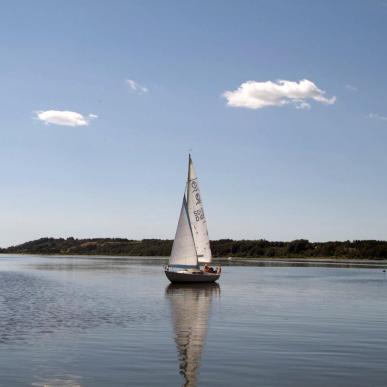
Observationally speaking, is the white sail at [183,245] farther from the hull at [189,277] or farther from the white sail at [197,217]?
the hull at [189,277]

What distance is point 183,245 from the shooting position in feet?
252

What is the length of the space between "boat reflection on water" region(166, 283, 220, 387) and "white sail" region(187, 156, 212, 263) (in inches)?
178

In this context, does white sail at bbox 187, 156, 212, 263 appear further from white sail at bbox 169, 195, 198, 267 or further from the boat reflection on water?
the boat reflection on water

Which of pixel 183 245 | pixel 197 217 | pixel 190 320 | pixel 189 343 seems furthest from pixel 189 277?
pixel 189 343

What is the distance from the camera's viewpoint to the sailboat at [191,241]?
253 feet

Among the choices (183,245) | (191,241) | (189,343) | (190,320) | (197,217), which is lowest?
(190,320)

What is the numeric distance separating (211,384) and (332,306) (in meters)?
35.3

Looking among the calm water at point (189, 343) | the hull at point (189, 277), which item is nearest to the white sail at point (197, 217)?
the hull at point (189, 277)

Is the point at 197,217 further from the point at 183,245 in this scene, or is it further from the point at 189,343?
the point at 189,343

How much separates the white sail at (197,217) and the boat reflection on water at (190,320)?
452 centimetres

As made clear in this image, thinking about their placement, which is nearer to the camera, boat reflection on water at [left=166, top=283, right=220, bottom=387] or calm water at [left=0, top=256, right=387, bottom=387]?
calm water at [left=0, top=256, right=387, bottom=387]

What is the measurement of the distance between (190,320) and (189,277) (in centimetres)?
3681

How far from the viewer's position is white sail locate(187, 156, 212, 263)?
257ft

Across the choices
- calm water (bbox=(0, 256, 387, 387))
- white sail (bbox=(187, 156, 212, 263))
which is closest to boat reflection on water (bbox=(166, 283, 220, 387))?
calm water (bbox=(0, 256, 387, 387))
